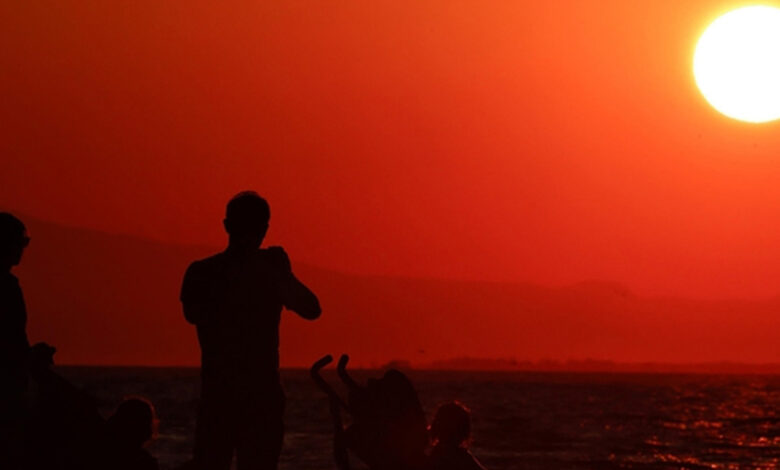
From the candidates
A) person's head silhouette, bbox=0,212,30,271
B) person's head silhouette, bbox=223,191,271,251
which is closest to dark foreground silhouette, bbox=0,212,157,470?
person's head silhouette, bbox=0,212,30,271

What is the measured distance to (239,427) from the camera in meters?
6.61

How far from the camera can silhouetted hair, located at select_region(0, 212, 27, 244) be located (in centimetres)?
659

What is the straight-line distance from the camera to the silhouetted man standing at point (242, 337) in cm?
659

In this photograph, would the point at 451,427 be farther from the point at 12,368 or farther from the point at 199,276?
the point at 12,368

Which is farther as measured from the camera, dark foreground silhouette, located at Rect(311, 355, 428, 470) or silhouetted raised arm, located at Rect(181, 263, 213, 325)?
dark foreground silhouette, located at Rect(311, 355, 428, 470)

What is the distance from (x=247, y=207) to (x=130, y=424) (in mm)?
1263

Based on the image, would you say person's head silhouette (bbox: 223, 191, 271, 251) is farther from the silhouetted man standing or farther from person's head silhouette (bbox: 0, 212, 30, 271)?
person's head silhouette (bbox: 0, 212, 30, 271)

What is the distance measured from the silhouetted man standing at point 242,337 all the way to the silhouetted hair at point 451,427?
1.34 meters

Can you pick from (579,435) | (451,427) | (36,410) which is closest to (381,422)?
(451,427)

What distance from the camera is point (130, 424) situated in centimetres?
700

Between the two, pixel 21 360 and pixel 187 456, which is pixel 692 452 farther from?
pixel 21 360

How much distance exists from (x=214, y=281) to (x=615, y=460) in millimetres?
34973

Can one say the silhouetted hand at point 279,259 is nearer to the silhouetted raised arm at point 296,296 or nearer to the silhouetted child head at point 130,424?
the silhouetted raised arm at point 296,296

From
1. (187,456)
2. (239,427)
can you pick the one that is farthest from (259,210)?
(187,456)
